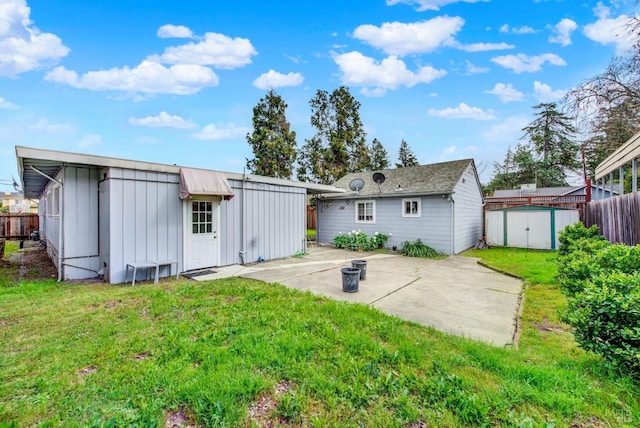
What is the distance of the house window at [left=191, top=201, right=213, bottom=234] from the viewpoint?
7145 millimetres

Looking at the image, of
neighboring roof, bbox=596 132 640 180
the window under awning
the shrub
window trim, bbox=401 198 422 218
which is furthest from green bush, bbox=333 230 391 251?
neighboring roof, bbox=596 132 640 180

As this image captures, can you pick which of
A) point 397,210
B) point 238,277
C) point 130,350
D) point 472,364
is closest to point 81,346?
point 130,350

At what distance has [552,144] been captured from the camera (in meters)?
26.0

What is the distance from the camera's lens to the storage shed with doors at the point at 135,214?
5.91m

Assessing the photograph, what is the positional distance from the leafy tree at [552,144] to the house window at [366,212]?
74.6 ft

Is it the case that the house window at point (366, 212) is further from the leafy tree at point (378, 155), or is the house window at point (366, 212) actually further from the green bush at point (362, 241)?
the leafy tree at point (378, 155)

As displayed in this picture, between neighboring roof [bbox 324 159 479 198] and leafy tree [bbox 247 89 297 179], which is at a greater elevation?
leafy tree [bbox 247 89 297 179]

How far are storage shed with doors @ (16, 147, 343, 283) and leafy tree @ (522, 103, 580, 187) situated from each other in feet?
97.0

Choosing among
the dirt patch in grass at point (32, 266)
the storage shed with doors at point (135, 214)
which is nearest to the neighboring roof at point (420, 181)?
the storage shed with doors at point (135, 214)

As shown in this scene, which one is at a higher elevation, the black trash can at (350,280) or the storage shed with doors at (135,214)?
the storage shed with doors at (135,214)

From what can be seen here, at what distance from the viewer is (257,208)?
8.66 meters

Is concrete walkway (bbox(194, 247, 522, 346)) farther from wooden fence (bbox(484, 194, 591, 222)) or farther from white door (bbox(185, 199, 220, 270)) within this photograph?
wooden fence (bbox(484, 194, 591, 222))

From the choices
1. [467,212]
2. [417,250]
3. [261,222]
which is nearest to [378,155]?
[467,212]

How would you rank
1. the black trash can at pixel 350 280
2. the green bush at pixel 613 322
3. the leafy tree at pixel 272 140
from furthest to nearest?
the leafy tree at pixel 272 140 < the black trash can at pixel 350 280 < the green bush at pixel 613 322
